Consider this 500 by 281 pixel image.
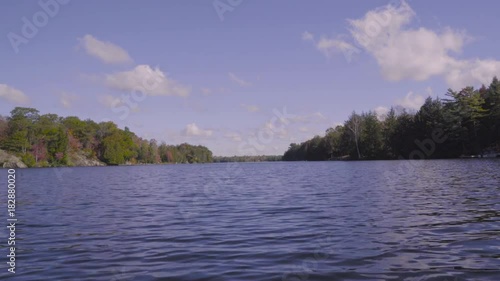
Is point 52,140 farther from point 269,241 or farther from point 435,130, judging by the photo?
point 269,241

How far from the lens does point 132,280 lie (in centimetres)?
945

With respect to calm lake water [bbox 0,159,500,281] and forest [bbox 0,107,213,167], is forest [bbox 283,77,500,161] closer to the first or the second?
calm lake water [bbox 0,159,500,281]

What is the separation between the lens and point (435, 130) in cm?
11350

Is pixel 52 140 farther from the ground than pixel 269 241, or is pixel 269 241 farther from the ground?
pixel 52 140

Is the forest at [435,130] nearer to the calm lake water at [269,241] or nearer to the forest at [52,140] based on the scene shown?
the calm lake water at [269,241]

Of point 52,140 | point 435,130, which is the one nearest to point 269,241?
point 435,130

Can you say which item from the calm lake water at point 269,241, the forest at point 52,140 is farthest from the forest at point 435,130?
the forest at point 52,140

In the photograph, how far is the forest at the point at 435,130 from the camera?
339 feet

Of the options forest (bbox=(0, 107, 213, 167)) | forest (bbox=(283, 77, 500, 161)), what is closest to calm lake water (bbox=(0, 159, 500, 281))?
forest (bbox=(283, 77, 500, 161))

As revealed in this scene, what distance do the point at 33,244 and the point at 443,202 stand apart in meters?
19.1

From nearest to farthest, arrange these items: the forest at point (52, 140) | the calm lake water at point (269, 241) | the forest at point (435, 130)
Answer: the calm lake water at point (269, 241) → the forest at point (435, 130) → the forest at point (52, 140)

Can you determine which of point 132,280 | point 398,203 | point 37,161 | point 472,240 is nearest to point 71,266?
point 132,280

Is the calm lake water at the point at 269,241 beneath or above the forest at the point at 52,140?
beneath

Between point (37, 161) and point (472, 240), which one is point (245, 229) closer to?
point (472, 240)
